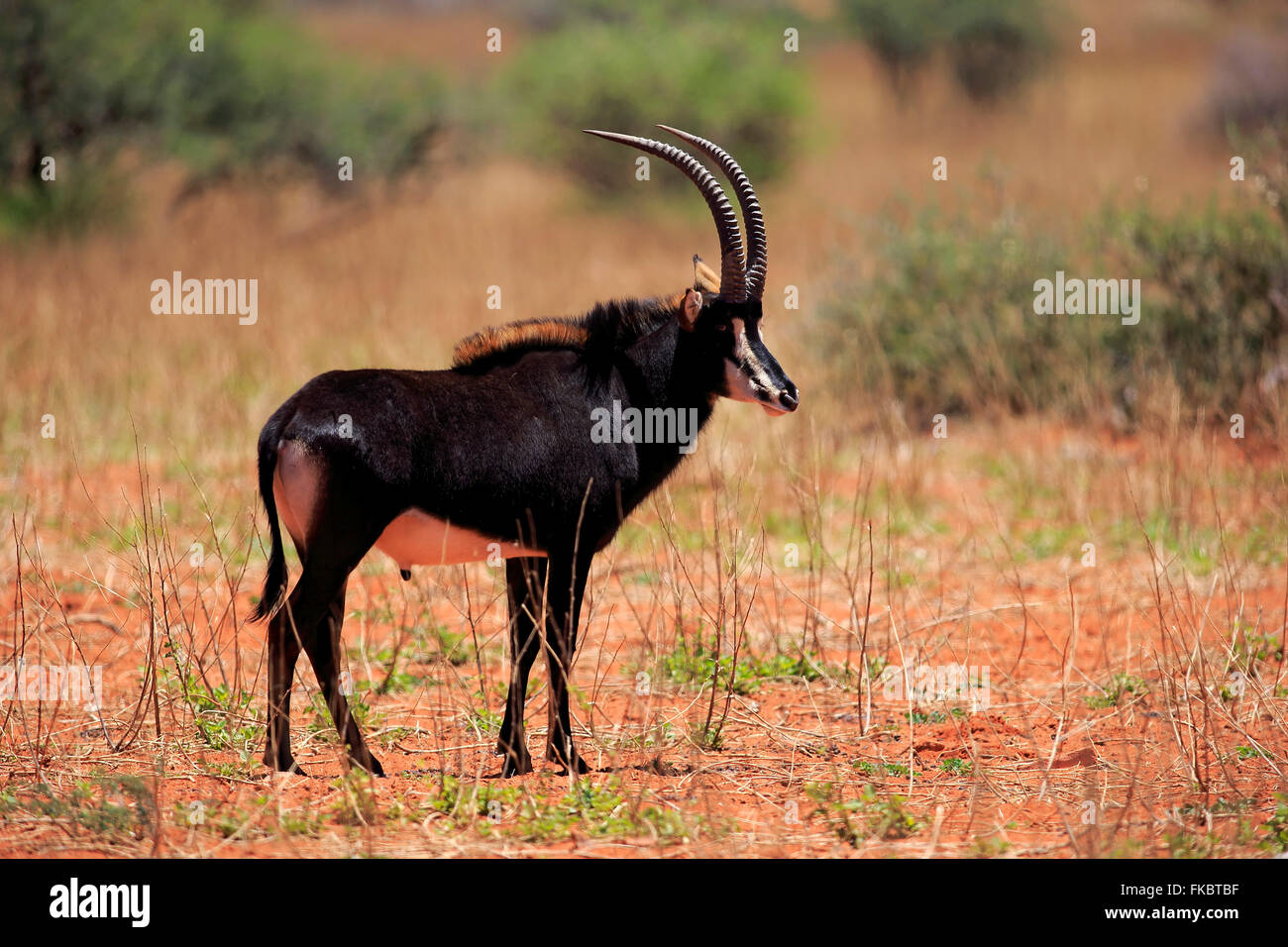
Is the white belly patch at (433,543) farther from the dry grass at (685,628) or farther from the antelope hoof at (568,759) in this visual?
the antelope hoof at (568,759)

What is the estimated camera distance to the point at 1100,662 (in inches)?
264

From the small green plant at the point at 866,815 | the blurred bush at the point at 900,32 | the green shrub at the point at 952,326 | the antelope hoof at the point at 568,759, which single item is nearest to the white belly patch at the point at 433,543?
the antelope hoof at the point at 568,759

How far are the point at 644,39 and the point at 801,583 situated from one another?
21.1m

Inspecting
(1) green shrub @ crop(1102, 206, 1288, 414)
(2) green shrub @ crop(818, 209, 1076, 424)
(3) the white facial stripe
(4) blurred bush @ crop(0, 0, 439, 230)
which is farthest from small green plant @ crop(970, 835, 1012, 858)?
(4) blurred bush @ crop(0, 0, 439, 230)

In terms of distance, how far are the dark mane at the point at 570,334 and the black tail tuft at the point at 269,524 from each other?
2.78 ft

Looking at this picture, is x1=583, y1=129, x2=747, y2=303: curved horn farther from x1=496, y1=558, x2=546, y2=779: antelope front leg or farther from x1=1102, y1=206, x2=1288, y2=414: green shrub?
x1=1102, y1=206, x2=1288, y2=414: green shrub

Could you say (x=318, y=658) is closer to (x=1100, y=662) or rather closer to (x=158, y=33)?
(x=1100, y=662)

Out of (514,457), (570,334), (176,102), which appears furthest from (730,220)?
(176,102)

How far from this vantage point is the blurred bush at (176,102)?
19.0 meters

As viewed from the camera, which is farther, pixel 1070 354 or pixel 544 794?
pixel 1070 354

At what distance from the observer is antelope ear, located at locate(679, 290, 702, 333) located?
17.9 ft

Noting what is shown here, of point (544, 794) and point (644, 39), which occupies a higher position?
point (644, 39)

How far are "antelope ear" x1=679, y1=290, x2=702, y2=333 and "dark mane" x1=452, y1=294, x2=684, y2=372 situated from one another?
0.57 ft
